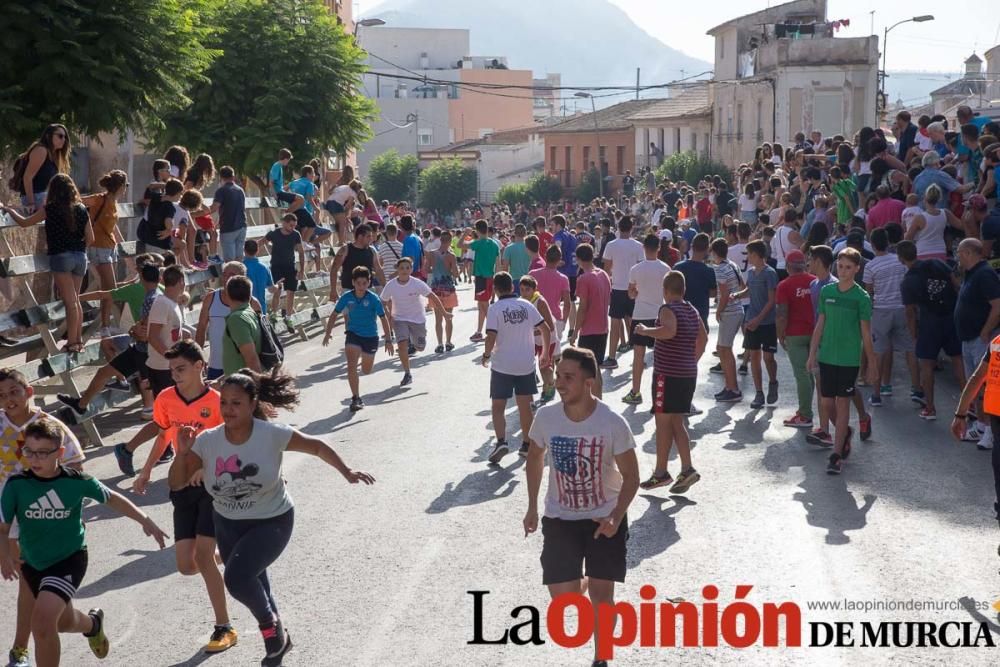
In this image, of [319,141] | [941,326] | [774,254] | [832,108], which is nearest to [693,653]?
[941,326]

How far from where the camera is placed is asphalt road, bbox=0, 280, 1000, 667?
→ 7.30 m

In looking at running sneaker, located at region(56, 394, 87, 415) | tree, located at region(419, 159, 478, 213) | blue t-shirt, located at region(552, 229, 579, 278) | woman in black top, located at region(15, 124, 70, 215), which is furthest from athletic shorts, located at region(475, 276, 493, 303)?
tree, located at region(419, 159, 478, 213)

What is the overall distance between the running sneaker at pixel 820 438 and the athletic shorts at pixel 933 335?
2083 millimetres

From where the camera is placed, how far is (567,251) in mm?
22203

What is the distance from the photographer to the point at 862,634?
24.3 ft

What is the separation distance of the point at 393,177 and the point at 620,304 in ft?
274

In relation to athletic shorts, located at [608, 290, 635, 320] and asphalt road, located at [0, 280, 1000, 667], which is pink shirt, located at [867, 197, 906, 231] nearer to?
athletic shorts, located at [608, 290, 635, 320]

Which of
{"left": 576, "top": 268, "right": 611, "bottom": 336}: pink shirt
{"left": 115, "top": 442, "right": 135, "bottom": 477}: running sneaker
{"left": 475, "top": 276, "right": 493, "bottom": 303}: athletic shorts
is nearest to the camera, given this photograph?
{"left": 115, "top": 442, "right": 135, "bottom": 477}: running sneaker

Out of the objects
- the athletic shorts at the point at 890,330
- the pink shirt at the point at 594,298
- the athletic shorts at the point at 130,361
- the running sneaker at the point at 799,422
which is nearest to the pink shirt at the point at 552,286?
the pink shirt at the point at 594,298

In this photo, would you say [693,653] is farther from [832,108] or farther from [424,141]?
[424,141]

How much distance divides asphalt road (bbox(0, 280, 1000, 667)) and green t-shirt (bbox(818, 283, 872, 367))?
1.02 meters

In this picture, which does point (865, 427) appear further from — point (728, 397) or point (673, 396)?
point (673, 396)

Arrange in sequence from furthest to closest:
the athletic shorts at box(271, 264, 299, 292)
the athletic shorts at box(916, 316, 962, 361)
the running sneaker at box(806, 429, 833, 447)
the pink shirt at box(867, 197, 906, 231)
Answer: the athletic shorts at box(271, 264, 299, 292) < the pink shirt at box(867, 197, 906, 231) < the athletic shorts at box(916, 316, 962, 361) < the running sneaker at box(806, 429, 833, 447)

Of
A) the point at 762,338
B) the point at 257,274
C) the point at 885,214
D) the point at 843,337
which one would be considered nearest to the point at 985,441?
the point at 843,337
